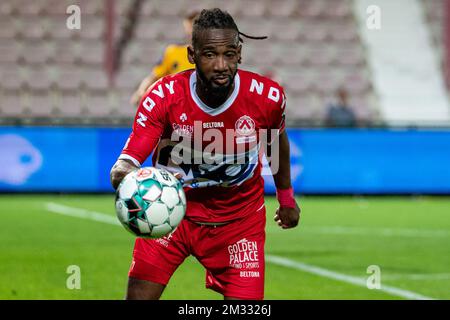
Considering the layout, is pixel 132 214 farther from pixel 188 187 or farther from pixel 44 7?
pixel 44 7

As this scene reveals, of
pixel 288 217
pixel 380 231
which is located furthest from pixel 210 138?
pixel 380 231

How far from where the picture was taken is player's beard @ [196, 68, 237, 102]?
523 centimetres

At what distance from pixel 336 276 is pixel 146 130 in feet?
15.2

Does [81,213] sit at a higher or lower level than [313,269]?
higher

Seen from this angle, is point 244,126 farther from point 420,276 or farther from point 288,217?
point 420,276

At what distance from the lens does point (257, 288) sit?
18.0 ft

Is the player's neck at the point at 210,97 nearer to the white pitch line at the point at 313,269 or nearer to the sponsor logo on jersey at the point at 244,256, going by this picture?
the sponsor logo on jersey at the point at 244,256

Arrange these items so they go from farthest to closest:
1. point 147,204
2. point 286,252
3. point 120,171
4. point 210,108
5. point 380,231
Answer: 1. point 380,231
2. point 286,252
3. point 210,108
4. point 120,171
5. point 147,204

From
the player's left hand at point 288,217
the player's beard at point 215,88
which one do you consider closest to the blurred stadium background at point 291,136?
the player's left hand at point 288,217

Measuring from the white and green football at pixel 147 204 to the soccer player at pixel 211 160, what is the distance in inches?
8.8

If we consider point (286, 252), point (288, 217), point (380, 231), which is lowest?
point (286, 252)

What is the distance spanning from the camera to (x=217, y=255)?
5.59 m

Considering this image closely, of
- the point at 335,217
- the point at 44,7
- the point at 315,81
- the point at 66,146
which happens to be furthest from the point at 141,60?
the point at 335,217

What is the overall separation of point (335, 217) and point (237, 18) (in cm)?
944
